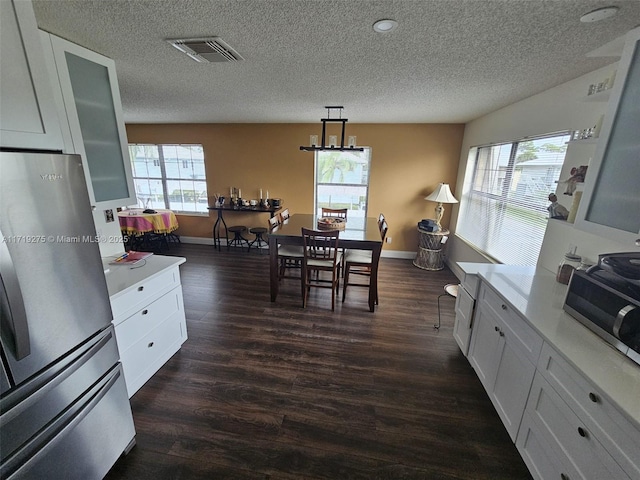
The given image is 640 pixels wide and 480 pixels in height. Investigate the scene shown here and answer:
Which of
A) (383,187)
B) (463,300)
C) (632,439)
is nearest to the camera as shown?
(632,439)

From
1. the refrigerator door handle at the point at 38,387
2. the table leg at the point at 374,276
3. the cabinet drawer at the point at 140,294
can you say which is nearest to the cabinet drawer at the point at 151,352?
the cabinet drawer at the point at 140,294

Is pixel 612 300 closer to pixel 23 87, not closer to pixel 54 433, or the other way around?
pixel 54 433

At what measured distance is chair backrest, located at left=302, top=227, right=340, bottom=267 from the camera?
2773mm

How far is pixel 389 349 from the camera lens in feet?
7.98

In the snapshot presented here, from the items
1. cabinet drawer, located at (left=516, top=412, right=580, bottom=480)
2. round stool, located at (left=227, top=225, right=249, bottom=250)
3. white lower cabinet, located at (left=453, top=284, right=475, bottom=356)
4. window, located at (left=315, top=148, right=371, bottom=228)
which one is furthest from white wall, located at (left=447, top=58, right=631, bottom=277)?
round stool, located at (left=227, top=225, right=249, bottom=250)

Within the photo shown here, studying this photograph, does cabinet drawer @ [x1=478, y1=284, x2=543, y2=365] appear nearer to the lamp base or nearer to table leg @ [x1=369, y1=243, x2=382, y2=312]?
table leg @ [x1=369, y1=243, x2=382, y2=312]

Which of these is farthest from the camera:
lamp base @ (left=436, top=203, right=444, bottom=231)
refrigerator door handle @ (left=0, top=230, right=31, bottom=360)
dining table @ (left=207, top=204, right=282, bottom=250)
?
dining table @ (left=207, top=204, right=282, bottom=250)

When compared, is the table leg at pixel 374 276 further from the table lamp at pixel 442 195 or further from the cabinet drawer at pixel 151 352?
the cabinet drawer at pixel 151 352

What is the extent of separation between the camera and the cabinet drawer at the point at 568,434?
0.97 meters

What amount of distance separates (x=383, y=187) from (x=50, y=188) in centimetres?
433

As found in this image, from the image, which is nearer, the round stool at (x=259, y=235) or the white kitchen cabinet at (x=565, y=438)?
the white kitchen cabinet at (x=565, y=438)

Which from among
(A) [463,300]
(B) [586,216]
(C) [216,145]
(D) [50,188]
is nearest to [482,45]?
(B) [586,216]

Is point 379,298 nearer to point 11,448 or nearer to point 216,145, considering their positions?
point 11,448

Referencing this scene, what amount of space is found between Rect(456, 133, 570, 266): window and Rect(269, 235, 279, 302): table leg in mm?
2522
